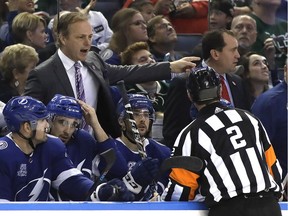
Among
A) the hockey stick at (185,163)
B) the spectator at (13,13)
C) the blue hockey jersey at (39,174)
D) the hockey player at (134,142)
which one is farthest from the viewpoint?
the spectator at (13,13)

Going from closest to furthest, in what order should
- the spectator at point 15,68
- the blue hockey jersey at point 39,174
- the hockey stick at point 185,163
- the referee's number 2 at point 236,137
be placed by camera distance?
the hockey stick at point 185,163
the referee's number 2 at point 236,137
the blue hockey jersey at point 39,174
the spectator at point 15,68

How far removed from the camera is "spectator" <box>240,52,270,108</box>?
26.2ft

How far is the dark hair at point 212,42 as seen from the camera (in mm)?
7297

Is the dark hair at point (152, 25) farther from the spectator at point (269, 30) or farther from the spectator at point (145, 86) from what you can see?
the spectator at point (269, 30)

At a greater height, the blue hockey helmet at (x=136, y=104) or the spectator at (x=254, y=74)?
the blue hockey helmet at (x=136, y=104)

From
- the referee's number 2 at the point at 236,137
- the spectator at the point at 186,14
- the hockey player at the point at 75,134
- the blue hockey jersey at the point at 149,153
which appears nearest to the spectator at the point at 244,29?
the spectator at the point at 186,14

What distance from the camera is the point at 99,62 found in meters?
6.76

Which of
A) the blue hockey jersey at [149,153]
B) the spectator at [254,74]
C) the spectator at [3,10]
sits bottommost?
the spectator at [254,74]

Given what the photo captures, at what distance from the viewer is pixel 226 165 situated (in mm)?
5211

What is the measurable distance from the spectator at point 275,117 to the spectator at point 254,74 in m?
0.61

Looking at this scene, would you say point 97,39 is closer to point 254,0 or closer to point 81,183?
point 254,0

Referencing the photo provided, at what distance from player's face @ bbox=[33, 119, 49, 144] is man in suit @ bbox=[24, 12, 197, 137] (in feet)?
2.49

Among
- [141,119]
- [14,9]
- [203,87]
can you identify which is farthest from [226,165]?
[14,9]

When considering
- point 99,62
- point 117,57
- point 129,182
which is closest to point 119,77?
A: point 99,62
